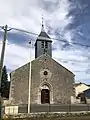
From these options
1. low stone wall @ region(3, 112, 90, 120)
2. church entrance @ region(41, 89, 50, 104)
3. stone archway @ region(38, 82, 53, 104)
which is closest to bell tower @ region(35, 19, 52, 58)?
stone archway @ region(38, 82, 53, 104)

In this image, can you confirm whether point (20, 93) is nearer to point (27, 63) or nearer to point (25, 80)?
→ point (25, 80)

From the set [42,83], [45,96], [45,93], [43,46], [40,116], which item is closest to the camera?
[40,116]

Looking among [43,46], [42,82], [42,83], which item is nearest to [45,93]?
[42,83]

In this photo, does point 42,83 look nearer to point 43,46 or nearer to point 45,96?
point 45,96

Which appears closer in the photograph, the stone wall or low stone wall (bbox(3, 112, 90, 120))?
low stone wall (bbox(3, 112, 90, 120))

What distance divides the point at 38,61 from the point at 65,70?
5353 millimetres

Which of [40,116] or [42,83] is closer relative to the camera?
[40,116]

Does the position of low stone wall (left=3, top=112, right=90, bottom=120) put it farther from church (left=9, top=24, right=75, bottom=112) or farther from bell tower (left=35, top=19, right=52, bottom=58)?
bell tower (left=35, top=19, right=52, bottom=58)

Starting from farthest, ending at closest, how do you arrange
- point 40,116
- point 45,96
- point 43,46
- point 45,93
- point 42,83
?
point 43,46
point 45,93
point 45,96
point 42,83
point 40,116

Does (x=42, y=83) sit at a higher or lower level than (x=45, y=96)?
higher

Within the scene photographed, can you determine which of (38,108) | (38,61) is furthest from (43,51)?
(38,108)

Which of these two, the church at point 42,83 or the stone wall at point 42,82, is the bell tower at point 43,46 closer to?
the church at point 42,83

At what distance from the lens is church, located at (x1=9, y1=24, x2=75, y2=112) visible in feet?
111

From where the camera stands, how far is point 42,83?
3600cm
